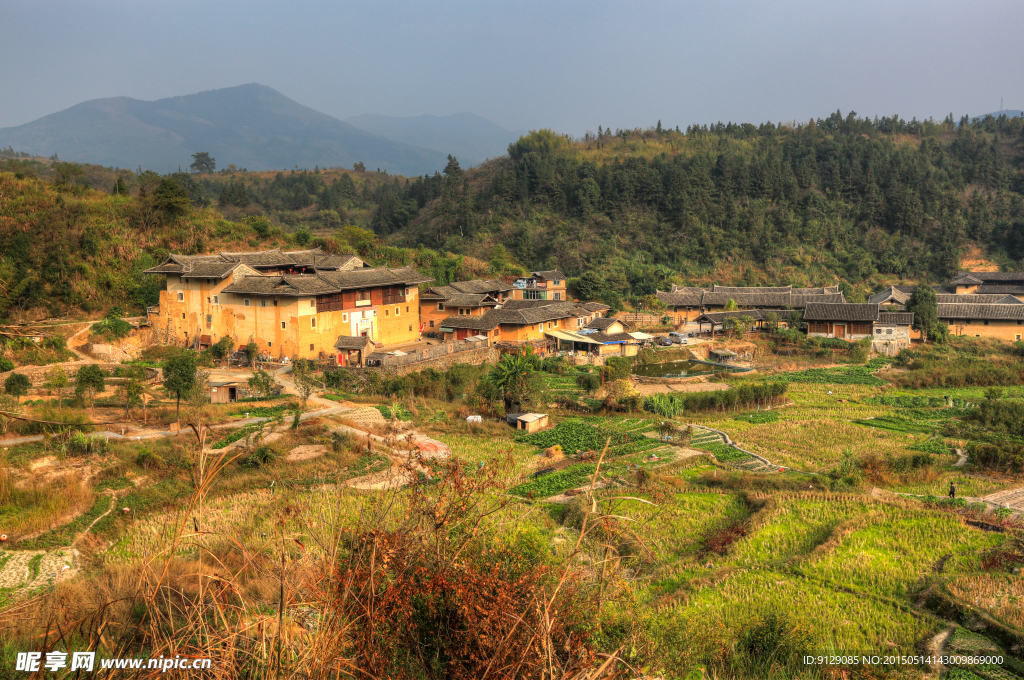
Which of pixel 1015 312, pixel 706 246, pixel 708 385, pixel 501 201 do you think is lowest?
pixel 708 385

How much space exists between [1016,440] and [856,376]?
9.14 m

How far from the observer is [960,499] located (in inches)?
412

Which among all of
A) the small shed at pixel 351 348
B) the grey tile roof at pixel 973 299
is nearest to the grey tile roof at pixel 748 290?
the grey tile roof at pixel 973 299

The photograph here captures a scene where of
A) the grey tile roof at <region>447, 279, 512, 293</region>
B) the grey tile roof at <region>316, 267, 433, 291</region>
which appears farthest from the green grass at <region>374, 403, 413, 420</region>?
the grey tile roof at <region>447, 279, 512, 293</region>

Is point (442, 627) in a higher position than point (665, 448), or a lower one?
higher

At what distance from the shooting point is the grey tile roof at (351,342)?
22531 mm

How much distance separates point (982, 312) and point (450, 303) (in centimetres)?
2461

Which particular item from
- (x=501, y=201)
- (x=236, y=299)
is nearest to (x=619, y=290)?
(x=501, y=201)

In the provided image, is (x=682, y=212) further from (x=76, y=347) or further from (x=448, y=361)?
(x=76, y=347)

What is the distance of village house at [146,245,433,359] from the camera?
21844mm

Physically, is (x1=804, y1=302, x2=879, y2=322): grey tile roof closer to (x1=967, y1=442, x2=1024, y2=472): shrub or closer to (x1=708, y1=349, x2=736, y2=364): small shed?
(x1=708, y1=349, x2=736, y2=364): small shed

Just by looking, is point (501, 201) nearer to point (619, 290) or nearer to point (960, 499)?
point (619, 290)

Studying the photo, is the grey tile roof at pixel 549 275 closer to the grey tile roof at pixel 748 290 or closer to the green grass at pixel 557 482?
the grey tile roof at pixel 748 290

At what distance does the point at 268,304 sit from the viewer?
22016 mm
